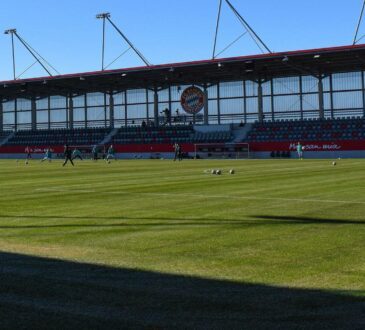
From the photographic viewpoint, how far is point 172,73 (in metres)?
68.7

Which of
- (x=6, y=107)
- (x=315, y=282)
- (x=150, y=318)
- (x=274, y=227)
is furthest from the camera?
(x=6, y=107)

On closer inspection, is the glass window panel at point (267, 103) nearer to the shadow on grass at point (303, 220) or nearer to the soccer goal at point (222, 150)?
the soccer goal at point (222, 150)

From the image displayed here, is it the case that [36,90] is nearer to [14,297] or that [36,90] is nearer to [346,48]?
[346,48]

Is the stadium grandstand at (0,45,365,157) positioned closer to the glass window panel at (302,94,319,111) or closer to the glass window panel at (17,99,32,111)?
the glass window panel at (302,94,319,111)

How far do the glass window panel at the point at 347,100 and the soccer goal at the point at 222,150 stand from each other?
11880mm

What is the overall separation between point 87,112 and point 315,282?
79.0 metres

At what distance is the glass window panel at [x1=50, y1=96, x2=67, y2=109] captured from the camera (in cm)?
8431

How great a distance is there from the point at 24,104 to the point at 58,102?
23.9 feet

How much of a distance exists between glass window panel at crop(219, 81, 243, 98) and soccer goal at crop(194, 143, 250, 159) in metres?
8.07

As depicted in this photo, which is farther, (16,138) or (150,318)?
(16,138)

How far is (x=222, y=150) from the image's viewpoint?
68188 millimetres

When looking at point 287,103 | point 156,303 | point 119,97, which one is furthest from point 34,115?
point 156,303

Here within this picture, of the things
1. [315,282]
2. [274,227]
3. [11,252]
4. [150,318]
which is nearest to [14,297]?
[150,318]

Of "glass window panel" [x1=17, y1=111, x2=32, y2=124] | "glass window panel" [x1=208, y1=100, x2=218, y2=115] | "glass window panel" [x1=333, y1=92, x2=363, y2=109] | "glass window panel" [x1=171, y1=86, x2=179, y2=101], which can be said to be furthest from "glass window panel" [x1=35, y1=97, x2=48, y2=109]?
"glass window panel" [x1=333, y1=92, x2=363, y2=109]
